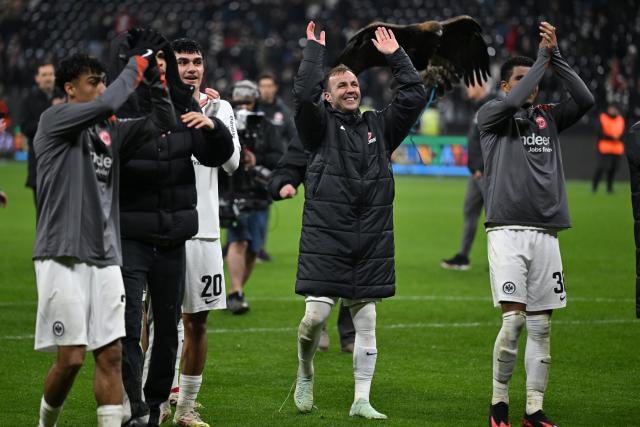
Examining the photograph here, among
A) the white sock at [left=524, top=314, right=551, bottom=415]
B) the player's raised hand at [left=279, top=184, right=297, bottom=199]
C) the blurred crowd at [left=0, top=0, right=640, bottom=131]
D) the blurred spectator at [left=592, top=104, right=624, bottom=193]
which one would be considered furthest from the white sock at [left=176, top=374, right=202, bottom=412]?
the blurred crowd at [left=0, top=0, right=640, bottom=131]

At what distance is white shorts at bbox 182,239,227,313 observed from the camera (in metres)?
7.21

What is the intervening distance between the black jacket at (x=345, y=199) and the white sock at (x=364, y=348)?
19 cm

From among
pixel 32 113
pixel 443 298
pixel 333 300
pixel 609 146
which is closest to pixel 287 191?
pixel 333 300

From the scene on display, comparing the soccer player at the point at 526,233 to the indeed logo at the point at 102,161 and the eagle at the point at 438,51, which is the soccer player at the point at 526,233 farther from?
the indeed logo at the point at 102,161

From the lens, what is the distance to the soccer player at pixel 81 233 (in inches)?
223

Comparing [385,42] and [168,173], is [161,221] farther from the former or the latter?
[385,42]

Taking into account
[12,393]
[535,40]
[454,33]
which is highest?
[535,40]

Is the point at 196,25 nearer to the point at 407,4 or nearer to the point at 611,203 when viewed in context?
the point at 407,4

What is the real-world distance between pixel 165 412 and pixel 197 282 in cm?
84

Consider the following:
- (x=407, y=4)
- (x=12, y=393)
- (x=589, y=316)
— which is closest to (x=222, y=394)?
(x=12, y=393)

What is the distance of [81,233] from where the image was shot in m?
5.71

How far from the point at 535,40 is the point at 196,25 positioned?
1304 centimetres

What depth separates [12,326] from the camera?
10.8 meters

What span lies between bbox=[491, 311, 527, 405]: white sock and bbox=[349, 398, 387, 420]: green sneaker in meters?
0.82
